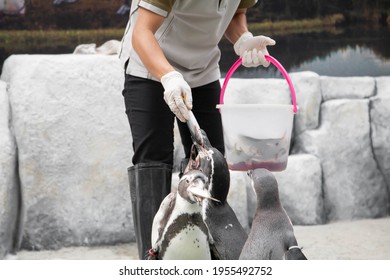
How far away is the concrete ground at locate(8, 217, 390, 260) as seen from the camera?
323 centimetres

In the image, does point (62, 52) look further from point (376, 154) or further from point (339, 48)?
point (376, 154)

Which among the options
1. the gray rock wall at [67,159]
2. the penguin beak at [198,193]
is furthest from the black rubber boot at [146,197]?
the gray rock wall at [67,159]

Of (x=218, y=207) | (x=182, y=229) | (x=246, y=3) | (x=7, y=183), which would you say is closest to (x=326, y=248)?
(x=7, y=183)

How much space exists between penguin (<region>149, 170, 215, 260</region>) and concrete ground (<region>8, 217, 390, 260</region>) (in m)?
1.89

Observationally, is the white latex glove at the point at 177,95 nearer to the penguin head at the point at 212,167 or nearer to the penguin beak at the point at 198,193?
the penguin head at the point at 212,167

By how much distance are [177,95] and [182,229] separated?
285 millimetres

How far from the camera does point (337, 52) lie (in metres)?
4.04

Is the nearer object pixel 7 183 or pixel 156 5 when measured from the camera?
pixel 156 5

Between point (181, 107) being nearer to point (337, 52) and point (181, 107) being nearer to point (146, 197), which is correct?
point (146, 197)

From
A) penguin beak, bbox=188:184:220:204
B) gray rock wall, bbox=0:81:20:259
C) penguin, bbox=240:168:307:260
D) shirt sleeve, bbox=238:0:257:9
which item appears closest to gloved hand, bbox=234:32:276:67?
shirt sleeve, bbox=238:0:257:9

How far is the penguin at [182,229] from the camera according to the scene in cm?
136


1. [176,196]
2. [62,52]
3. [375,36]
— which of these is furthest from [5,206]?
[375,36]

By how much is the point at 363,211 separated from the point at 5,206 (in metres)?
2.00

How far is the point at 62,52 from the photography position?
12.6 ft
